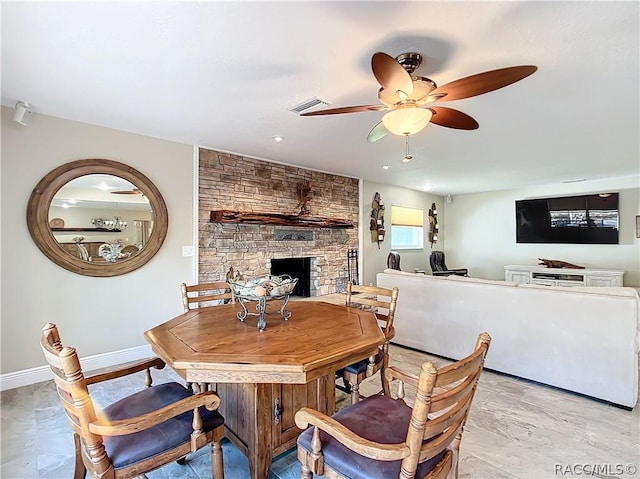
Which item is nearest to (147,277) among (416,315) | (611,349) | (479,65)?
(416,315)

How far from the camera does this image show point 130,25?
5.61 ft

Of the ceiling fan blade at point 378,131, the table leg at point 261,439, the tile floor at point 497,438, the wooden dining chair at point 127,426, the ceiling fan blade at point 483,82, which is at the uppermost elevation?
the ceiling fan blade at point 483,82

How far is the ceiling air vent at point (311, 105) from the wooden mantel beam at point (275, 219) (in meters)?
1.73

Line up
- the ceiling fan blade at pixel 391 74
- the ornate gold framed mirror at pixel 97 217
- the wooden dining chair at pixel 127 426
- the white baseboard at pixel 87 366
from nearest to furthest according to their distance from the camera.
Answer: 1. the wooden dining chair at pixel 127 426
2. the ceiling fan blade at pixel 391 74
3. the white baseboard at pixel 87 366
4. the ornate gold framed mirror at pixel 97 217

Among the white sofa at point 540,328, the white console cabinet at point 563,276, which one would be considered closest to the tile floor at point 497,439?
the white sofa at point 540,328

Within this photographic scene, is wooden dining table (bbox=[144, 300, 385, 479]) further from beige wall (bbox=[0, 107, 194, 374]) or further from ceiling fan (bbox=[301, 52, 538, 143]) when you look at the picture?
beige wall (bbox=[0, 107, 194, 374])

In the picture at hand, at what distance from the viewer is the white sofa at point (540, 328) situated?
245cm

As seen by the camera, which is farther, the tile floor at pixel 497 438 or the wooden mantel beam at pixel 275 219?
the wooden mantel beam at pixel 275 219

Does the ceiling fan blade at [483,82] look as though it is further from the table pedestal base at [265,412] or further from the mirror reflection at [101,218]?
the mirror reflection at [101,218]

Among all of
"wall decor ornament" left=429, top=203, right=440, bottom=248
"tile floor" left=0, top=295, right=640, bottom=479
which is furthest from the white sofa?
"wall decor ornament" left=429, top=203, right=440, bottom=248

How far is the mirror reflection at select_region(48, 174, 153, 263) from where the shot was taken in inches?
121

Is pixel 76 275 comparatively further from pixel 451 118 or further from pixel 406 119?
pixel 451 118

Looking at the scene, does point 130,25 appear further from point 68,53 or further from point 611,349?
point 611,349

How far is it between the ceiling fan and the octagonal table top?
4.18 feet
